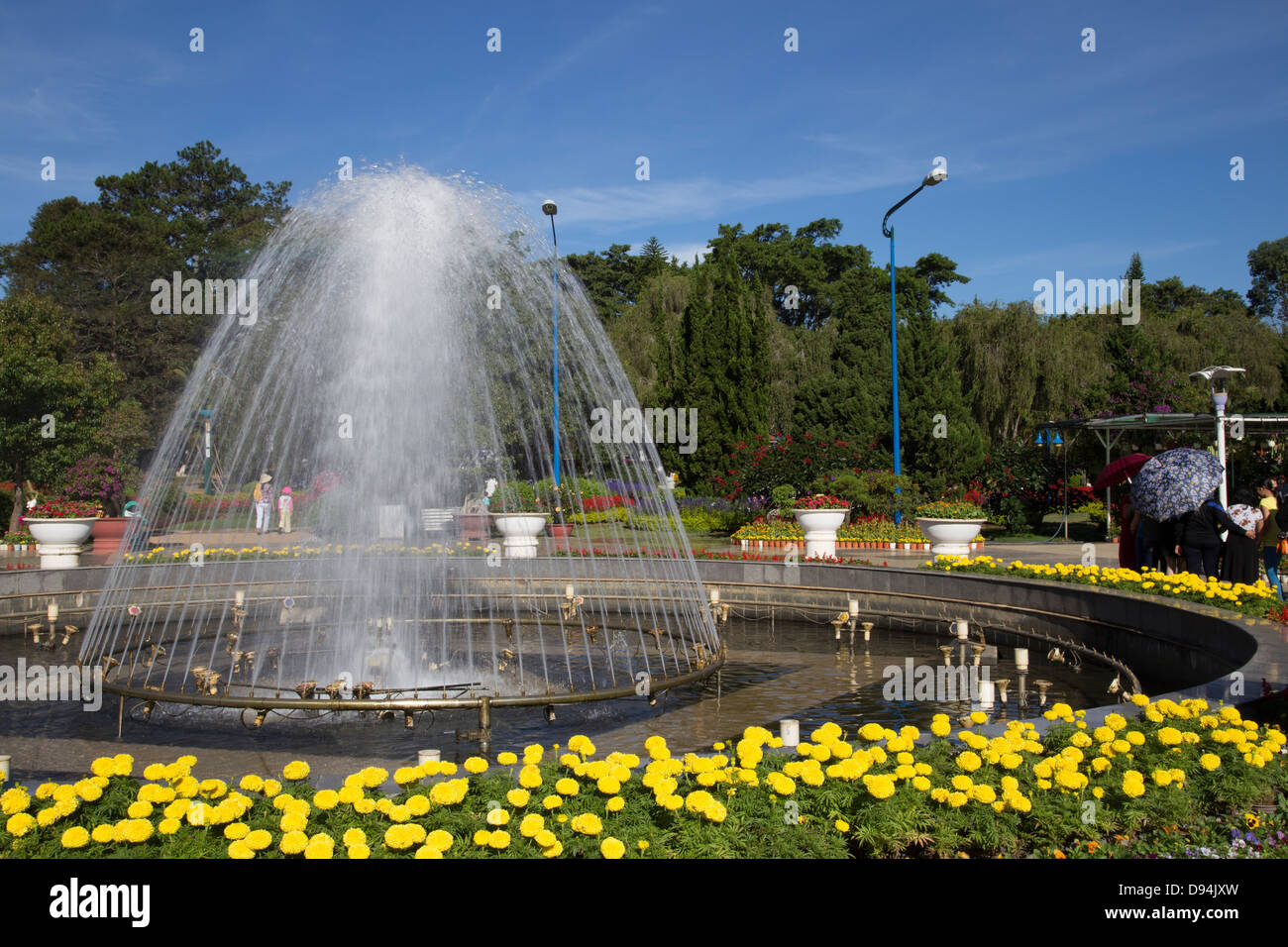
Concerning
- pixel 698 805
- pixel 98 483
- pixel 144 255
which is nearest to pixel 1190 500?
pixel 698 805

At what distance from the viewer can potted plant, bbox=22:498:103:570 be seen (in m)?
17.5

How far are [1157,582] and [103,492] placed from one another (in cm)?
2173

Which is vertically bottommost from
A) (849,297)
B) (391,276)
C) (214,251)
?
(391,276)

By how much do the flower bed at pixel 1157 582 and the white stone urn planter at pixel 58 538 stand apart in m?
14.7

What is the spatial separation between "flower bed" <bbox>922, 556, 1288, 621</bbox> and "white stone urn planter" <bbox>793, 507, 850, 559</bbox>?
4.10 meters

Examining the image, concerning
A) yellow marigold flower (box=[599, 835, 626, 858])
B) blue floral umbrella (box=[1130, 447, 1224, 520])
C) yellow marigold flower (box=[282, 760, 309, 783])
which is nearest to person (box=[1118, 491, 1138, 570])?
blue floral umbrella (box=[1130, 447, 1224, 520])

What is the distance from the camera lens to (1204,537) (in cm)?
1097

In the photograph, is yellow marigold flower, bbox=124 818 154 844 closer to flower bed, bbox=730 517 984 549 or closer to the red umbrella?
the red umbrella

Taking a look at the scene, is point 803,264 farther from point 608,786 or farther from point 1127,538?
point 608,786

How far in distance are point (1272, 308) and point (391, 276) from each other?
85892 millimetres

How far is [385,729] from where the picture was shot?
773 centimetres

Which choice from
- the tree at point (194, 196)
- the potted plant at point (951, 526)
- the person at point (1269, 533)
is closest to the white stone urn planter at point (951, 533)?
the potted plant at point (951, 526)

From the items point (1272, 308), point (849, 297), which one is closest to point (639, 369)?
point (849, 297)
